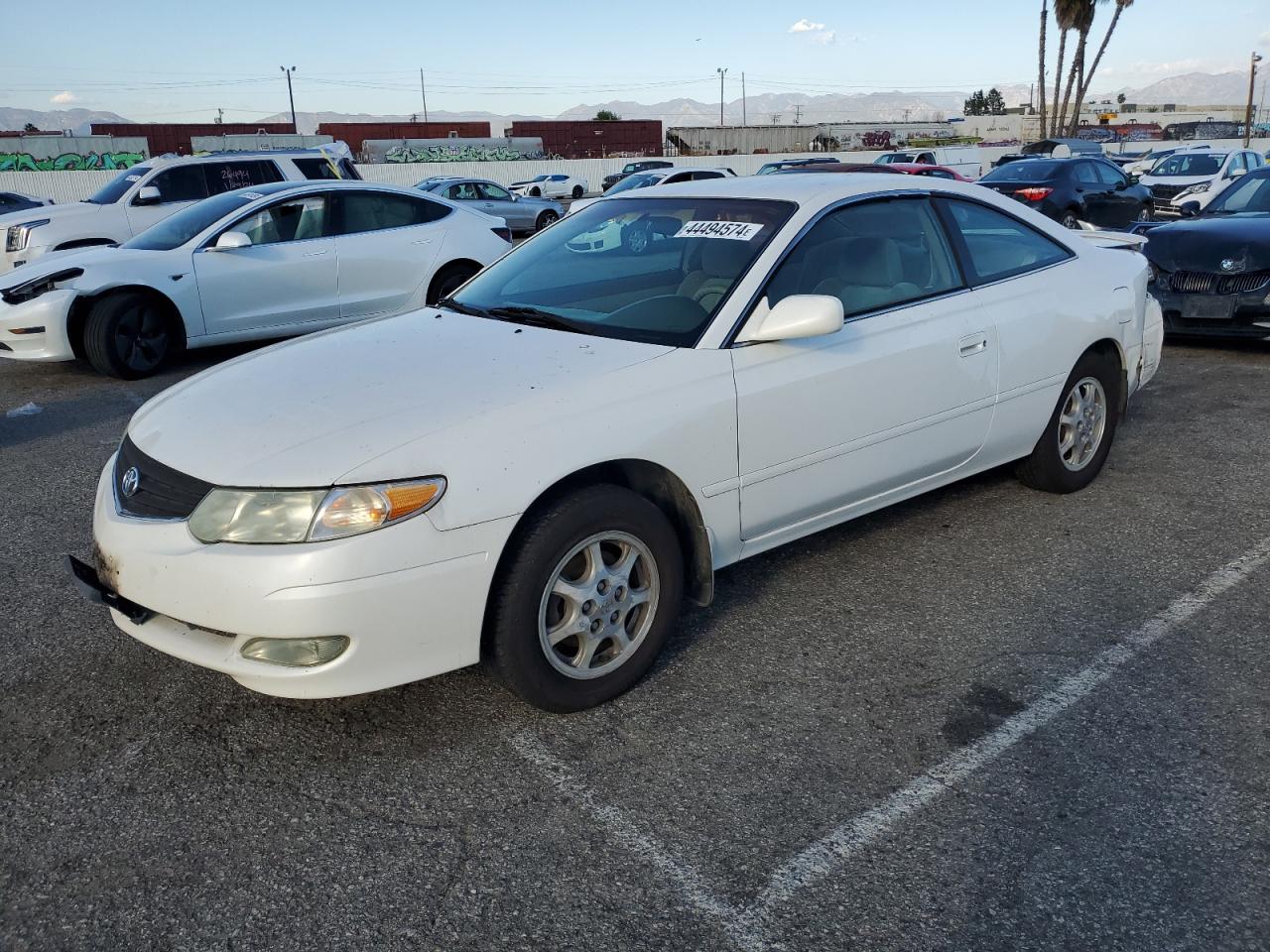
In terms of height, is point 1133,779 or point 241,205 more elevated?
point 241,205

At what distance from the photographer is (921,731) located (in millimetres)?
3049

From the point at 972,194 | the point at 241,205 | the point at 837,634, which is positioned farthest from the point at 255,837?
the point at 241,205

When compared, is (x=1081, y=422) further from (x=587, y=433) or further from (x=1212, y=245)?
(x=1212, y=245)

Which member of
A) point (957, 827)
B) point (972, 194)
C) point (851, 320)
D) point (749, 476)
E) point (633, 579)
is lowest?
point (957, 827)

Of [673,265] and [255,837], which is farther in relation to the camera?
[673,265]

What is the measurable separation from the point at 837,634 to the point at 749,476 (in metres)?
0.67

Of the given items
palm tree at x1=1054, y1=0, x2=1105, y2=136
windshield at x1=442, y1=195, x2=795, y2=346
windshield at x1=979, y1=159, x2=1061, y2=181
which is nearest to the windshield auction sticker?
windshield at x1=442, y1=195, x2=795, y2=346

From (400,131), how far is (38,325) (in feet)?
222

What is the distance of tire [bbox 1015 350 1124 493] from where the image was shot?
4723mm

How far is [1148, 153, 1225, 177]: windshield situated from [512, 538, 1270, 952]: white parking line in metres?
20.0

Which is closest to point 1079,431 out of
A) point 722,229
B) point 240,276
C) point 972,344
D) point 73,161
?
point 972,344

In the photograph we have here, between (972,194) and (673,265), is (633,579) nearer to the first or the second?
(673,265)

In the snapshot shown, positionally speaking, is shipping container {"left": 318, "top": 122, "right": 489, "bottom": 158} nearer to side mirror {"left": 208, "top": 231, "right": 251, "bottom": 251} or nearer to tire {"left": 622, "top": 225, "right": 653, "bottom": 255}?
side mirror {"left": 208, "top": 231, "right": 251, "bottom": 251}

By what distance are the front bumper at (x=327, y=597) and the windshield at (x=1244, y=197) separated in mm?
9164
